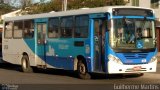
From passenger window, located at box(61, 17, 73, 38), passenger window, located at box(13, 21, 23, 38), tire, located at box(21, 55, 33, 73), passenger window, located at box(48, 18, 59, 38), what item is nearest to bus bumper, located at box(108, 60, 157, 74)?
passenger window, located at box(61, 17, 73, 38)

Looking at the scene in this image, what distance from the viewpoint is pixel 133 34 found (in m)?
19.2

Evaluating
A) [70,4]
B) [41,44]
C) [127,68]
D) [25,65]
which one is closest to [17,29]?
[25,65]

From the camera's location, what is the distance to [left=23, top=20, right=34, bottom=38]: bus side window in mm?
24781

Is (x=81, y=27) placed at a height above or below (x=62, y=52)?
above

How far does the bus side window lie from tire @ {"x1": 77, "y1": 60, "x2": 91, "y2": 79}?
4.86 m

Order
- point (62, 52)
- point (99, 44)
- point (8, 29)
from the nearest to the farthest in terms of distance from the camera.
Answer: point (99, 44), point (62, 52), point (8, 29)

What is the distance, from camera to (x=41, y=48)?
23.8 metres

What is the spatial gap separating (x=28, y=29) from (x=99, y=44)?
21.5 feet

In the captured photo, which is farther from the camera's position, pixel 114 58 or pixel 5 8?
pixel 5 8

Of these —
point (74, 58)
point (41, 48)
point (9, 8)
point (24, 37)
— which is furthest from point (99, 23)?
point (9, 8)

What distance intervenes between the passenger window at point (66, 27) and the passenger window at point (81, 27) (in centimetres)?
46

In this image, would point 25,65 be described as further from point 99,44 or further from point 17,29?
point 99,44

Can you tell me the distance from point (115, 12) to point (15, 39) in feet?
28.5

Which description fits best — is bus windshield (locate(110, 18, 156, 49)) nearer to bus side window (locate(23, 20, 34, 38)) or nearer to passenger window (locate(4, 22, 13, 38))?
bus side window (locate(23, 20, 34, 38))
